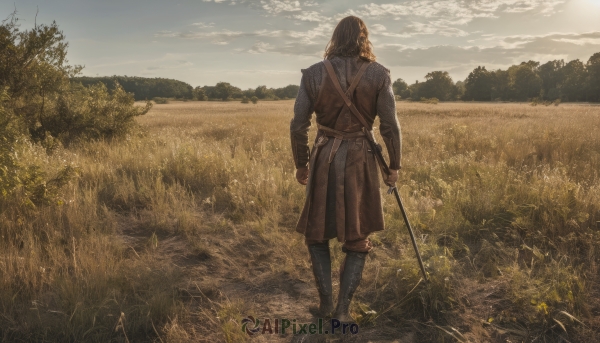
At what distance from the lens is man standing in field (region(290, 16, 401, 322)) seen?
3180 millimetres

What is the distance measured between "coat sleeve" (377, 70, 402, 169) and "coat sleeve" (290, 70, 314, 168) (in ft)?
1.88

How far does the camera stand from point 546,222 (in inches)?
193

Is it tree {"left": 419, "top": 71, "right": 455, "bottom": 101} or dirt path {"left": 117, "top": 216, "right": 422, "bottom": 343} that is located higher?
tree {"left": 419, "top": 71, "right": 455, "bottom": 101}

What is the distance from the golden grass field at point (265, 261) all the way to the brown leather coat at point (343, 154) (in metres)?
0.83

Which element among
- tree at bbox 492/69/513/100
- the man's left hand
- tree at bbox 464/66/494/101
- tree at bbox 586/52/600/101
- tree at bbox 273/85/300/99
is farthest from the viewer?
tree at bbox 273/85/300/99

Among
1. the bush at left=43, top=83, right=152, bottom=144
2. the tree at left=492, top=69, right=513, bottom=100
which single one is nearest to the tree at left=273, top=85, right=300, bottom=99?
the tree at left=492, top=69, right=513, bottom=100

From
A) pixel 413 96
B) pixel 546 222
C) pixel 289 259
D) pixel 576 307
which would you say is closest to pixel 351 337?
pixel 289 259

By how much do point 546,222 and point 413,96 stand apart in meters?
89.5

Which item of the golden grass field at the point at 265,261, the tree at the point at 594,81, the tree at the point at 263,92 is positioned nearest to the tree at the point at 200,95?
the tree at the point at 263,92

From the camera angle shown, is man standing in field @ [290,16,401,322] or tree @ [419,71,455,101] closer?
man standing in field @ [290,16,401,322]

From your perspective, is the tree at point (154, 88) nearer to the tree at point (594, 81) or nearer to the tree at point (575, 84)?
the tree at point (575, 84)

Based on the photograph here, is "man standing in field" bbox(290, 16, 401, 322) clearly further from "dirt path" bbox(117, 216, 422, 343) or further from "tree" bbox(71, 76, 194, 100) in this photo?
"tree" bbox(71, 76, 194, 100)

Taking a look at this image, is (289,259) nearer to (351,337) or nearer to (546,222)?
(351,337)

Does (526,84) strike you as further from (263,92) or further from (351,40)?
(351,40)
